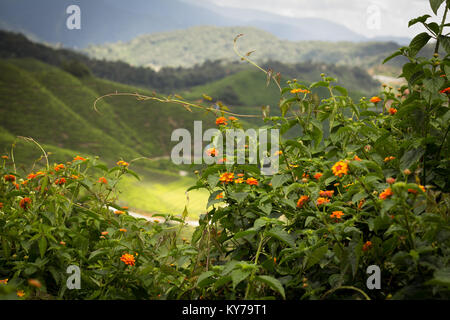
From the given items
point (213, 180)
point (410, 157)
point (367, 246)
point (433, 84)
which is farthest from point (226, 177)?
point (433, 84)

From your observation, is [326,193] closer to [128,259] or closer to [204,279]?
[204,279]

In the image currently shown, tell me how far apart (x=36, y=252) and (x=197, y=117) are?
29.2 metres

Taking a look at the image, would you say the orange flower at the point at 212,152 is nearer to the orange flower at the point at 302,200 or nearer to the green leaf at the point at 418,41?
the orange flower at the point at 302,200

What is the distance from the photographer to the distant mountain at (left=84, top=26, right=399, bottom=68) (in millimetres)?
104438

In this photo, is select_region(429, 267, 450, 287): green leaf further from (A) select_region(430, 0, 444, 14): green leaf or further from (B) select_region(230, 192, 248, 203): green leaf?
(A) select_region(430, 0, 444, 14): green leaf

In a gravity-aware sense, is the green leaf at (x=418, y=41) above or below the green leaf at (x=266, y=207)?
above

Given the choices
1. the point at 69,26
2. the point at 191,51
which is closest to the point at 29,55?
the point at 69,26

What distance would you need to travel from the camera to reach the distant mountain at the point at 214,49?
10444 cm

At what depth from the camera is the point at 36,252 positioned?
1.48 meters

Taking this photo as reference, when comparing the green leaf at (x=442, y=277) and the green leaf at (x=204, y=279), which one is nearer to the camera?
the green leaf at (x=442, y=277)

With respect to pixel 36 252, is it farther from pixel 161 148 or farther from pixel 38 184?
pixel 161 148

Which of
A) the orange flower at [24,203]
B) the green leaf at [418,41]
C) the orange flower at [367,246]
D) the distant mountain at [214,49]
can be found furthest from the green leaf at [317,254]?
the distant mountain at [214,49]

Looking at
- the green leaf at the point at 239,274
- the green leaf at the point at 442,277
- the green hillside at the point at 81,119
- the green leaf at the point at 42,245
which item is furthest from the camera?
the green hillside at the point at 81,119

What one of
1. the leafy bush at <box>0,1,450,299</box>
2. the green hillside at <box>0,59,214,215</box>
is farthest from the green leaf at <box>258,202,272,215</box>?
the green hillside at <box>0,59,214,215</box>
